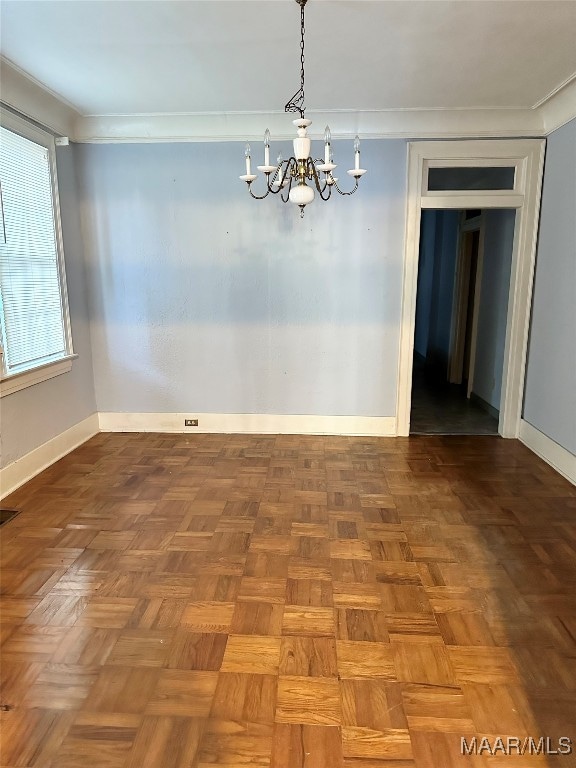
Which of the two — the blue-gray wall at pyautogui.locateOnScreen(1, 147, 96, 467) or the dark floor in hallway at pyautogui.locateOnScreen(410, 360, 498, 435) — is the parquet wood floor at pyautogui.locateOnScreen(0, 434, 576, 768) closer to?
the blue-gray wall at pyautogui.locateOnScreen(1, 147, 96, 467)

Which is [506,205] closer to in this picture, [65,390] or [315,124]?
[315,124]

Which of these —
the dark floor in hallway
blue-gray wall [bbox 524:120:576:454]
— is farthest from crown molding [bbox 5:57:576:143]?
the dark floor in hallway

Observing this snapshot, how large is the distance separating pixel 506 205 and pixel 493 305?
3.87 feet

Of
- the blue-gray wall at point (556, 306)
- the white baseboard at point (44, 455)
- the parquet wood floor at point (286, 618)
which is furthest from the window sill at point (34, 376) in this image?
the blue-gray wall at point (556, 306)

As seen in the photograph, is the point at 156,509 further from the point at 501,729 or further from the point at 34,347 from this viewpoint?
the point at 501,729

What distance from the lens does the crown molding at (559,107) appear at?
3.12m

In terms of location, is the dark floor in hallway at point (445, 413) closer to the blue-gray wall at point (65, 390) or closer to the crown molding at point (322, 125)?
the crown molding at point (322, 125)

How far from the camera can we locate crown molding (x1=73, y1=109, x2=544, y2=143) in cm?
358

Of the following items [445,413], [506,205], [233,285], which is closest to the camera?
[506,205]

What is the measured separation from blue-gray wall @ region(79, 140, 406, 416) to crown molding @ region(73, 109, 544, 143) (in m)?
0.09

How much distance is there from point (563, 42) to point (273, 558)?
123 inches

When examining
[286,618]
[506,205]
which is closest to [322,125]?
[506,205]

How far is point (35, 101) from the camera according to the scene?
3.21m

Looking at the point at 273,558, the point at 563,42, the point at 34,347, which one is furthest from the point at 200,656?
the point at 563,42
